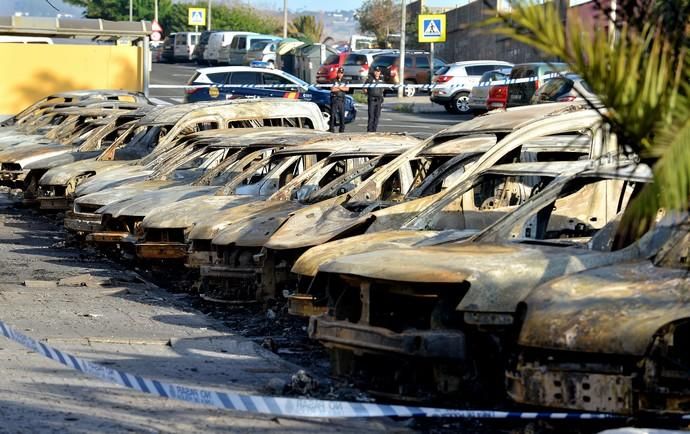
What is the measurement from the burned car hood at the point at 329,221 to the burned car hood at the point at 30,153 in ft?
36.3

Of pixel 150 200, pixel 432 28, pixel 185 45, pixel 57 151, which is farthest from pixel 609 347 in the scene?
pixel 185 45

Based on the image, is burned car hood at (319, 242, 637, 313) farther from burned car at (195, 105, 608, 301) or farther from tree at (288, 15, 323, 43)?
tree at (288, 15, 323, 43)

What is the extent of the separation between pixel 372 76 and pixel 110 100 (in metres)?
6.00

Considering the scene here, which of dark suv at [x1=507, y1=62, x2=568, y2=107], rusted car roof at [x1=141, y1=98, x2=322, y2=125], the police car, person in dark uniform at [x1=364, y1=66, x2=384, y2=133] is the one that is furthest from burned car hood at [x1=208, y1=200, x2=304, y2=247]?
the police car

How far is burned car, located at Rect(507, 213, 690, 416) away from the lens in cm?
667

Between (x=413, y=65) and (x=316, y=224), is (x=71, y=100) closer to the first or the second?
(x=316, y=224)

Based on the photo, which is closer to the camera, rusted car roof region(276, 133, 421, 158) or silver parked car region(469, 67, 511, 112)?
rusted car roof region(276, 133, 421, 158)

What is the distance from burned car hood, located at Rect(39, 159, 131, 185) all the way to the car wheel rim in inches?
822

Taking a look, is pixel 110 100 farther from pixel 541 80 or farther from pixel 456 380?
pixel 456 380

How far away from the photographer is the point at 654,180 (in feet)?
13.5

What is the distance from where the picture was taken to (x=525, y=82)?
99.4 ft

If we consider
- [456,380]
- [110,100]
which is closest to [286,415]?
[456,380]

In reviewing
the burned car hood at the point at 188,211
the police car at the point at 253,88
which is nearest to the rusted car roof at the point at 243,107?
the burned car hood at the point at 188,211

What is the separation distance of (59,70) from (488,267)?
33.4 metres
